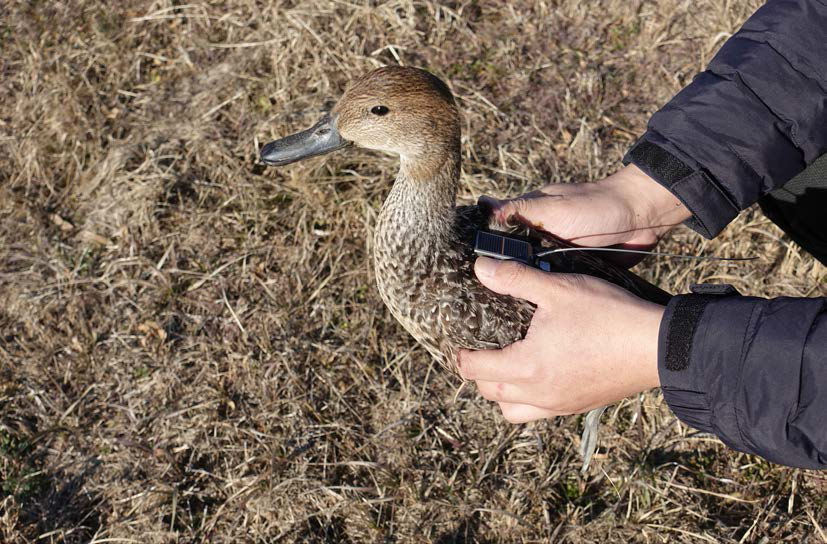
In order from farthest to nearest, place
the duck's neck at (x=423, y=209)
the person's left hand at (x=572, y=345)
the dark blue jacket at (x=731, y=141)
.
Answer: the duck's neck at (x=423, y=209)
the person's left hand at (x=572, y=345)
the dark blue jacket at (x=731, y=141)

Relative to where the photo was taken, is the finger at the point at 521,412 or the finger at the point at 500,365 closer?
the finger at the point at 500,365

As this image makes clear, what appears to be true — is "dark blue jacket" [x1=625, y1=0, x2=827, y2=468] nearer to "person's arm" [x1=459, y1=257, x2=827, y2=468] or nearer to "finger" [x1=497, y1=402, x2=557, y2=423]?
"person's arm" [x1=459, y1=257, x2=827, y2=468]

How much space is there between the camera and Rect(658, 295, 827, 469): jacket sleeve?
1742 millimetres

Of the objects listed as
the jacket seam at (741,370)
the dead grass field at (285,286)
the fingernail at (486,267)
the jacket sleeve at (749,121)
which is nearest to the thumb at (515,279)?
the fingernail at (486,267)

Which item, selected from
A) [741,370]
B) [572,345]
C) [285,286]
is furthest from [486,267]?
[285,286]

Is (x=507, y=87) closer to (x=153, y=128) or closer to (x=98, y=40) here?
(x=153, y=128)

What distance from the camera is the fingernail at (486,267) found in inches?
84.8

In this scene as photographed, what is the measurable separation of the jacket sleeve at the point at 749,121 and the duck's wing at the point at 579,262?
0.96ft

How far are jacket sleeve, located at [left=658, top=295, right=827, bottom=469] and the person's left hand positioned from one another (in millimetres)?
107

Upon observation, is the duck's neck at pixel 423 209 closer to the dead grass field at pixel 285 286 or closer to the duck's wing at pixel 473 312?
the duck's wing at pixel 473 312

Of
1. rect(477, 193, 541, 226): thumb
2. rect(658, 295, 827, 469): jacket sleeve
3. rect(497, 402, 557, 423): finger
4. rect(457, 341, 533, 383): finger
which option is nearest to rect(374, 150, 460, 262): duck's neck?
rect(477, 193, 541, 226): thumb

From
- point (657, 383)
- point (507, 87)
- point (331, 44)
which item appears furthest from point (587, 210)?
point (331, 44)

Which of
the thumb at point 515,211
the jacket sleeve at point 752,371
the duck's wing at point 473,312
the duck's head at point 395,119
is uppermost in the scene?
the duck's head at point 395,119

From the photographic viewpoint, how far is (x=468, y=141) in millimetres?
3697
